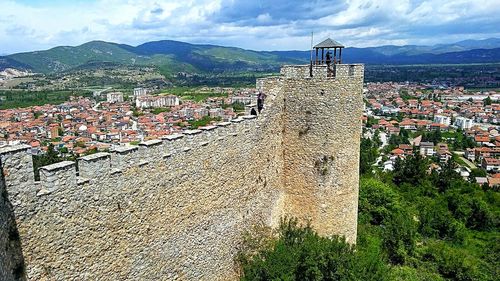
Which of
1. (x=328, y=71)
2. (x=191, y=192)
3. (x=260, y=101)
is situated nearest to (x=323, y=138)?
(x=328, y=71)

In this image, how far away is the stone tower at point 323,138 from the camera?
38.6ft

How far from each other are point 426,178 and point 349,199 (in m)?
35.5

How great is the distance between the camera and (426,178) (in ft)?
145

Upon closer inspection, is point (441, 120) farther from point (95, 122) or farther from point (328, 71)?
point (328, 71)

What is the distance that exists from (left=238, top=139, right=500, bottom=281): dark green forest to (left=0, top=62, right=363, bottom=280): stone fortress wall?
93cm

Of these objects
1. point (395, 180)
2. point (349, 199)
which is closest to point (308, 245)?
point (349, 199)

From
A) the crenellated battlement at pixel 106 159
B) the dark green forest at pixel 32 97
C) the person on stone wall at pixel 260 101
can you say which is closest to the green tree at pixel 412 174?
the person on stone wall at pixel 260 101

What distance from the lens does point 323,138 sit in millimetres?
12000

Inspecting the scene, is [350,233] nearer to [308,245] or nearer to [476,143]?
[308,245]

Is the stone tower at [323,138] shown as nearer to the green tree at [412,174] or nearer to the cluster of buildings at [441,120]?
the green tree at [412,174]

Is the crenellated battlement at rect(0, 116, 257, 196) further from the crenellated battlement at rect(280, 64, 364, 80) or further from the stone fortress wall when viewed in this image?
the crenellated battlement at rect(280, 64, 364, 80)

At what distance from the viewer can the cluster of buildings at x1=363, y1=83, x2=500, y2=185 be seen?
294 feet

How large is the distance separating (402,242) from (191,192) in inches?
650

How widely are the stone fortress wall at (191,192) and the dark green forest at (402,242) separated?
93 cm
